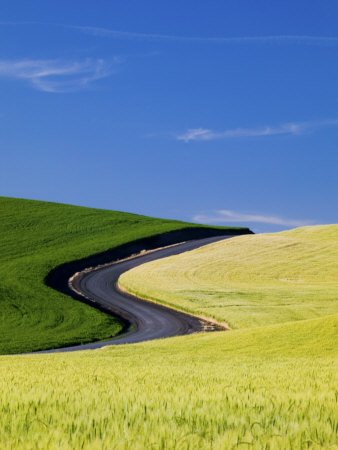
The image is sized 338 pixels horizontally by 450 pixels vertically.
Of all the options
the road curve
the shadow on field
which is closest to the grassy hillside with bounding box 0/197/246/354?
the shadow on field

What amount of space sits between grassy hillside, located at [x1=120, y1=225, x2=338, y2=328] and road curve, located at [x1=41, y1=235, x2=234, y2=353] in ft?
5.36

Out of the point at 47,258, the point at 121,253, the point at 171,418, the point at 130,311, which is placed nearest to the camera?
the point at 171,418

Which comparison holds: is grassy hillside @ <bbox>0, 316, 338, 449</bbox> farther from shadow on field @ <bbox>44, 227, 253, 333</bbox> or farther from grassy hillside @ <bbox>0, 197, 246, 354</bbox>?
shadow on field @ <bbox>44, 227, 253, 333</bbox>

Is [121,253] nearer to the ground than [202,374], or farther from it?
farther from it

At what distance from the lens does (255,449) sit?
3850 millimetres

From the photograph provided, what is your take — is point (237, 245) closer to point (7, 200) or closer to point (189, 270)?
point (189, 270)

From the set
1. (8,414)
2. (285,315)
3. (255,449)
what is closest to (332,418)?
(255,449)

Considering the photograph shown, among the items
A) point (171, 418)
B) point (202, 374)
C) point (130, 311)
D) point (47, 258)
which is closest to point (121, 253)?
point (47, 258)

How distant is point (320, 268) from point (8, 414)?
68933 millimetres

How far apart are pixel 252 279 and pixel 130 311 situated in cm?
2117

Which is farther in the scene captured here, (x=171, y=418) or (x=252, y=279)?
(x=252, y=279)

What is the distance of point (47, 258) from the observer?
7344 cm

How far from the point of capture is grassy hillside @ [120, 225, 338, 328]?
151ft

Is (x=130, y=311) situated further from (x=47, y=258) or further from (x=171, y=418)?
(x=171, y=418)
